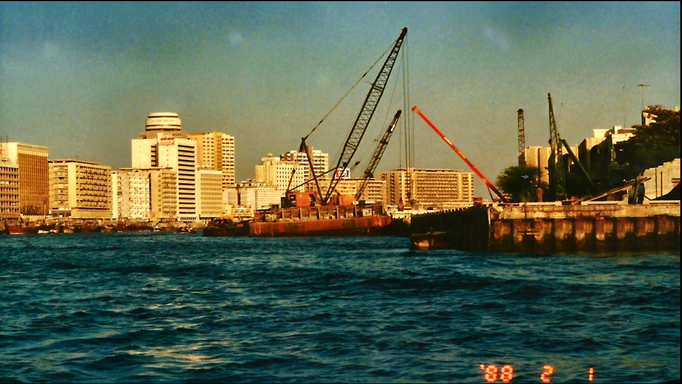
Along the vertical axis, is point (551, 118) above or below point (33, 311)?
above

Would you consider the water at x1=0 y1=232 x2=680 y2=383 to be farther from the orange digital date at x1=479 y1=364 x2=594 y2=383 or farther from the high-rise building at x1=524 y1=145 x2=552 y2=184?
the high-rise building at x1=524 y1=145 x2=552 y2=184

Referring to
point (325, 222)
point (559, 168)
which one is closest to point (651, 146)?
point (559, 168)

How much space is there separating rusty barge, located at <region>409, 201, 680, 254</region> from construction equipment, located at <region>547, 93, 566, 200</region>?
41.1 meters

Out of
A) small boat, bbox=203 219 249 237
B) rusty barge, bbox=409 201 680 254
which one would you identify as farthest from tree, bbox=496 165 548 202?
rusty barge, bbox=409 201 680 254

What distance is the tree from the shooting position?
142750 millimetres

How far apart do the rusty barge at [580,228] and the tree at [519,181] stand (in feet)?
249

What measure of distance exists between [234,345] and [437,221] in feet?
279

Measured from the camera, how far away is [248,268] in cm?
5966

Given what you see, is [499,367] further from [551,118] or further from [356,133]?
[356,133]

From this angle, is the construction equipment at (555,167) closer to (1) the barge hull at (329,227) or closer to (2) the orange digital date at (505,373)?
(1) the barge hull at (329,227)

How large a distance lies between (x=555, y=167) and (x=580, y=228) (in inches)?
2151

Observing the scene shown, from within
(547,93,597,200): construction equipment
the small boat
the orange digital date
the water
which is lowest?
the orange digital date

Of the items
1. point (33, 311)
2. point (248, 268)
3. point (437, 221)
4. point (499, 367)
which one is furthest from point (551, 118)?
point (499, 367)

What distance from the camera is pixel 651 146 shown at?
292 ft
